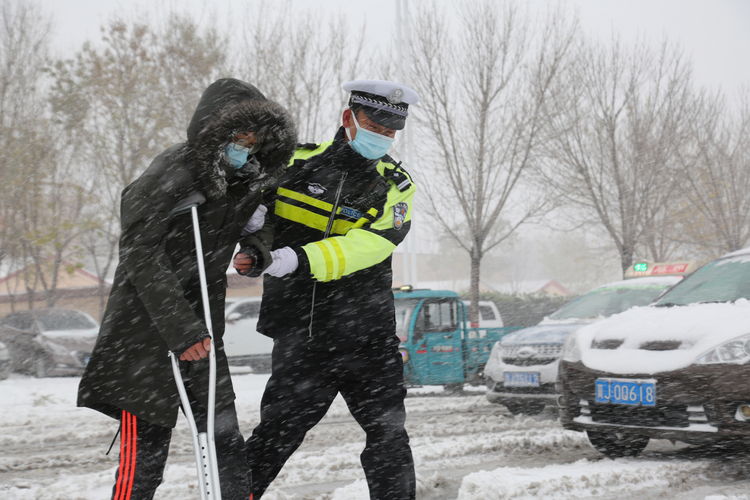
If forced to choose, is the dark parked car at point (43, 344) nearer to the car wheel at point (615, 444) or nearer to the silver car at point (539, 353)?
the silver car at point (539, 353)

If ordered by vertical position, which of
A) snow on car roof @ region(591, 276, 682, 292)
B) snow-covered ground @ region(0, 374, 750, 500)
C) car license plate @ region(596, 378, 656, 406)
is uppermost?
snow on car roof @ region(591, 276, 682, 292)

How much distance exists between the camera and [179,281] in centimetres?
226

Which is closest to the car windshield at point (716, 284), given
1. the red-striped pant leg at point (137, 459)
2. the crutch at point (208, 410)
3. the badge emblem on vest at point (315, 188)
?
the badge emblem on vest at point (315, 188)

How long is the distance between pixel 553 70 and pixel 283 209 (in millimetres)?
13977

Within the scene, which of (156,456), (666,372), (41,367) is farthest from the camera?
(41,367)

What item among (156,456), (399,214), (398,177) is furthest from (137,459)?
(398,177)

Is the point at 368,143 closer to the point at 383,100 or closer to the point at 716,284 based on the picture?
the point at 383,100

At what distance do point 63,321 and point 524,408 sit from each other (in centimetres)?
946

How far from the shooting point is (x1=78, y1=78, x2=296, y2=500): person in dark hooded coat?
2145mm

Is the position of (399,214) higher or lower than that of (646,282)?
higher

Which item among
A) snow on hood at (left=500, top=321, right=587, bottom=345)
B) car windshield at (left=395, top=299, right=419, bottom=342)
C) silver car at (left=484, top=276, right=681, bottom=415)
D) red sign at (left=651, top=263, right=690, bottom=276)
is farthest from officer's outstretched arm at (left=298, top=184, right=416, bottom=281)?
red sign at (left=651, top=263, right=690, bottom=276)

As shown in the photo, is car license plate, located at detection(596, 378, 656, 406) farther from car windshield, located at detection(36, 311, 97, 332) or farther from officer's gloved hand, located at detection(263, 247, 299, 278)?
car windshield, located at detection(36, 311, 97, 332)

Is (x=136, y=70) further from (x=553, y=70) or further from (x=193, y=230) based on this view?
(x=193, y=230)

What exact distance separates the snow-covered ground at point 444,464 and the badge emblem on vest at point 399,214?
170 centimetres
